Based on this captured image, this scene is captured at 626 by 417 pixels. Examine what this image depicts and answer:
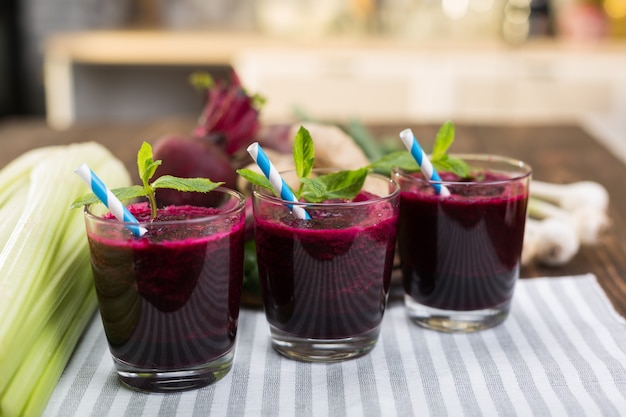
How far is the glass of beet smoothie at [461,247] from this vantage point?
3.13 ft

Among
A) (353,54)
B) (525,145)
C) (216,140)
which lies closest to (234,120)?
(216,140)

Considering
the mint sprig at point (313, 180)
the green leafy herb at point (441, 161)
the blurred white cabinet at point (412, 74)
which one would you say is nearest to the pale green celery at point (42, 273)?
the mint sprig at point (313, 180)

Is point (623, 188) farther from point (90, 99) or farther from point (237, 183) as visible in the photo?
point (90, 99)

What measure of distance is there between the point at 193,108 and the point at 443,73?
60.5 inches

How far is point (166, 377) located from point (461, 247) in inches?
14.6

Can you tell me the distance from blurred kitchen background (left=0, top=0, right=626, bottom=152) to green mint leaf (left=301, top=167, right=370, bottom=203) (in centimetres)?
249

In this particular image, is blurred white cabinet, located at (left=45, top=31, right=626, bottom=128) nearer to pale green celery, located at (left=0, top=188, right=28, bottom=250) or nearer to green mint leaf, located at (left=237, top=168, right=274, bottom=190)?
pale green celery, located at (left=0, top=188, right=28, bottom=250)

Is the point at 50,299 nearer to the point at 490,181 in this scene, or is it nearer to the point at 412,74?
the point at 490,181

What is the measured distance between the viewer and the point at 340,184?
2.89 ft

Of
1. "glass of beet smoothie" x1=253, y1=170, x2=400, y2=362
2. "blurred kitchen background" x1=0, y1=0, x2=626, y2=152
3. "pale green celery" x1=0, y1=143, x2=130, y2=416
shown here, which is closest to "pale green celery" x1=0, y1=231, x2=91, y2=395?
"pale green celery" x1=0, y1=143, x2=130, y2=416

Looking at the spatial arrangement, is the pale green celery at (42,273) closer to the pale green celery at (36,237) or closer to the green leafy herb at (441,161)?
the pale green celery at (36,237)

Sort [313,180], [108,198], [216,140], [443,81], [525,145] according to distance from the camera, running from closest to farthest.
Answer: [108,198], [313,180], [216,140], [525,145], [443,81]

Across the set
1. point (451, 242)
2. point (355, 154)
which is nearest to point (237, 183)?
point (355, 154)

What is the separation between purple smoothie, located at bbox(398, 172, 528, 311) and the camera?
953 millimetres
